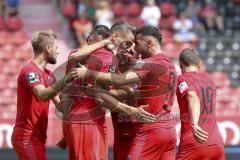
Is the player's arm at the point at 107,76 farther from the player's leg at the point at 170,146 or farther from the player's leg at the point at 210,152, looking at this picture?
the player's leg at the point at 210,152

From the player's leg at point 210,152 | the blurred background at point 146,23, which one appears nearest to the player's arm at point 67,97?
the player's leg at point 210,152

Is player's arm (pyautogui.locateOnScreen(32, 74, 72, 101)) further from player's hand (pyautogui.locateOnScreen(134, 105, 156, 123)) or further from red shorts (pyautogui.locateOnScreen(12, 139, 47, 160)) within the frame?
player's hand (pyautogui.locateOnScreen(134, 105, 156, 123))

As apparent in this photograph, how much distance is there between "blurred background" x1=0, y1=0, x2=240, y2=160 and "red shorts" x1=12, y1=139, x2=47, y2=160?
27.2 ft

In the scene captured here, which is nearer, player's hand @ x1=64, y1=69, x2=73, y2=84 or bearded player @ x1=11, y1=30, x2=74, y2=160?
player's hand @ x1=64, y1=69, x2=73, y2=84

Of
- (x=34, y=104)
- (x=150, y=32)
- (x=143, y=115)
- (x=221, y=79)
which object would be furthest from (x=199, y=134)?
(x=221, y=79)

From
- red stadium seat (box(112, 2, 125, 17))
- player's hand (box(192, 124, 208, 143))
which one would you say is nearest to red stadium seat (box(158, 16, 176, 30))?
red stadium seat (box(112, 2, 125, 17))

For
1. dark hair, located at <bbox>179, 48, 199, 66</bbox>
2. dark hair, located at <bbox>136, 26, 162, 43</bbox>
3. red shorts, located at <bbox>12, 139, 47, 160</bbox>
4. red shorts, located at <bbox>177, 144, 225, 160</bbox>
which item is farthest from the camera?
dark hair, located at <bbox>179, 48, 199, 66</bbox>

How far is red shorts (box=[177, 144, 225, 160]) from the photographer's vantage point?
882 centimetres

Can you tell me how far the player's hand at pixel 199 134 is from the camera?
8.17 meters

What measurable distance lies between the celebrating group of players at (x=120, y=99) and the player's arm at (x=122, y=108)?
1cm

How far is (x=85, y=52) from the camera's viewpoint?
8148 mm

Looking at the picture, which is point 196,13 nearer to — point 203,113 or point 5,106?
point 5,106

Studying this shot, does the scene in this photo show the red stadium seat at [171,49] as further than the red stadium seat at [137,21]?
No

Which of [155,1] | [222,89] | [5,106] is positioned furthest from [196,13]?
[5,106]
